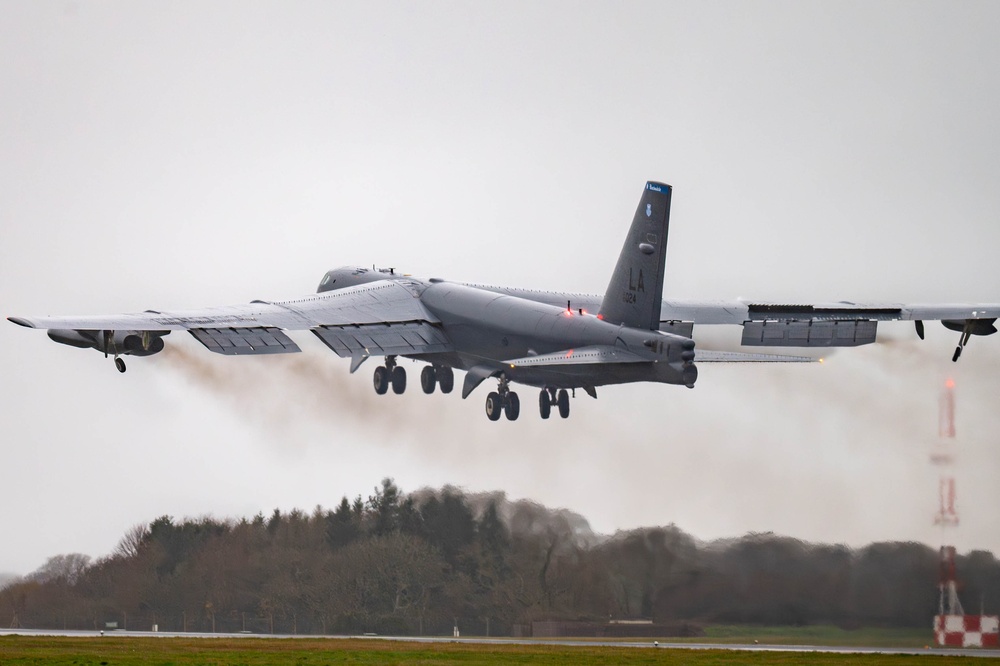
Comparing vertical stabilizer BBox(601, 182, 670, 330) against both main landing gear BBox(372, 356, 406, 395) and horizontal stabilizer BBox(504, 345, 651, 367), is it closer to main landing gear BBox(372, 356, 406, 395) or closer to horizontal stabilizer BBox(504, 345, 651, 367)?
horizontal stabilizer BBox(504, 345, 651, 367)

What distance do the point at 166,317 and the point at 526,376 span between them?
42.9ft

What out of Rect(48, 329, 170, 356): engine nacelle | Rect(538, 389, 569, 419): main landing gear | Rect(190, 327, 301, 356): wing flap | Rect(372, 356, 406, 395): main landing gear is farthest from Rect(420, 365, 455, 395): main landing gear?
Rect(48, 329, 170, 356): engine nacelle

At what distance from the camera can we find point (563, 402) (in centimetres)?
7181

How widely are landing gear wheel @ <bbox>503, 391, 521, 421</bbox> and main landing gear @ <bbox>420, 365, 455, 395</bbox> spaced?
5.36 m

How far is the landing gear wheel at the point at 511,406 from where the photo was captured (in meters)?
71.8

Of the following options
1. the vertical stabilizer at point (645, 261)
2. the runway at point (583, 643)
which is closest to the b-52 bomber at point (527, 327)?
the vertical stabilizer at point (645, 261)

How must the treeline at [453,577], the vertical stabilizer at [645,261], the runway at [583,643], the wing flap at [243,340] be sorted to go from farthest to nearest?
the wing flap at [243,340], the vertical stabilizer at [645,261], the treeline at [453,577], the runway at [583,643]

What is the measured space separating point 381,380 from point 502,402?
7.84 m

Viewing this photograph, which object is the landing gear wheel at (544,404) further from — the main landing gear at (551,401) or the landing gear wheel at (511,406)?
the landing gear wheel at (511,406)

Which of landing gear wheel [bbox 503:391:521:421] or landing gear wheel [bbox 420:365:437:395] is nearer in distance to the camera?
landing gear wheel [bbox 503:391:521:421]

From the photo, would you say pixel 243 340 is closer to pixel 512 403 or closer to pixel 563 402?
pixel 512 403

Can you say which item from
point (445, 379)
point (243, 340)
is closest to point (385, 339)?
point (445, 379)

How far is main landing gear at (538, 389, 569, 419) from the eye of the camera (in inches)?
2810

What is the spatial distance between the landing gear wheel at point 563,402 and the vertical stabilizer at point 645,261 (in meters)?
6.73
